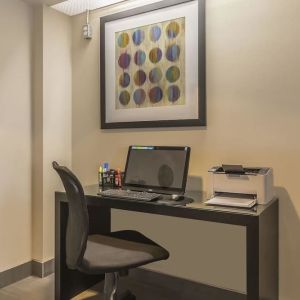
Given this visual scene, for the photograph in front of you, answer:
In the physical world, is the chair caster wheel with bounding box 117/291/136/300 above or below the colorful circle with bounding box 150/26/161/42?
below

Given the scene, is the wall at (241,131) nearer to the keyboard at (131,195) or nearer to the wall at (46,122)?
the keyboard at (131,195)

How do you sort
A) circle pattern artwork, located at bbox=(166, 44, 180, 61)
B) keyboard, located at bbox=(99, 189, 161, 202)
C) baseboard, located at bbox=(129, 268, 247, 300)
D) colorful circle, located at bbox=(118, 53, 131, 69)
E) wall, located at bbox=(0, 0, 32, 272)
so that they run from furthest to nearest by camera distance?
colorful circle, located at bbox=(118, 53, 131, 69), wall, located at bbox=(0, 0, 32, 272), circle pattern artwork, located at bbox=(166, 44, 180, 61), baseboard, located at bbox=(129, 268, 247, 300), keyboard, located at bbox=(99, 189, 161, 202)

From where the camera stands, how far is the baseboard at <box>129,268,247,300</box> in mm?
2248

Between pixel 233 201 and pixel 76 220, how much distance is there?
85 cm

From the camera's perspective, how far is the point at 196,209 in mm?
1712

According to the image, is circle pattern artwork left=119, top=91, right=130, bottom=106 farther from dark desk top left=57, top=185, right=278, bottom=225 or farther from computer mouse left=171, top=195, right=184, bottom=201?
computer mouse left=171, top=195, right=184, bottom=201

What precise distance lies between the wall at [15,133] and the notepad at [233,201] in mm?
1579

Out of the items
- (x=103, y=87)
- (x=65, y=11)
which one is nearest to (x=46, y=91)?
(x=103, y=87)

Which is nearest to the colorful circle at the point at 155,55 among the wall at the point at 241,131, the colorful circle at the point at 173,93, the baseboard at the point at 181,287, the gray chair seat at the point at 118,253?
the colorful circle at the point at 173,93

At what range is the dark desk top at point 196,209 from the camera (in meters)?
1.60

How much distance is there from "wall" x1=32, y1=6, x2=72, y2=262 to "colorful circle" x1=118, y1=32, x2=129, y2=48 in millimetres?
567

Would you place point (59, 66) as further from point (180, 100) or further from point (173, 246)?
point (173, 246)

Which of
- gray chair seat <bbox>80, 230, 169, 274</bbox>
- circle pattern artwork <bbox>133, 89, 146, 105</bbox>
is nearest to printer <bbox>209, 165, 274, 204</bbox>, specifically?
gray chair seat <bbox>80, 230, 169, 274</bbox>

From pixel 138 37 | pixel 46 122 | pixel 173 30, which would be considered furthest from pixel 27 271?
pixel 173 30
